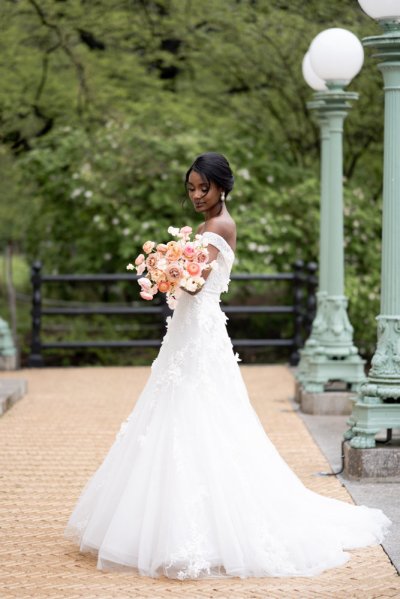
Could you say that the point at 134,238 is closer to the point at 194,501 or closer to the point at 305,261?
the point at 305,261

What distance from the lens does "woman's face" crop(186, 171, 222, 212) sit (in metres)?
6.69

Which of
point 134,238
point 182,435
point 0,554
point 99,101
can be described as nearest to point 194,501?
point 182,435

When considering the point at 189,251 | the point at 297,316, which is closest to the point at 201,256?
the point at 189,251

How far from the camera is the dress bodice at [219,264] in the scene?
22.0 feet

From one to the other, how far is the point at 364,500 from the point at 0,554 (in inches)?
95.6

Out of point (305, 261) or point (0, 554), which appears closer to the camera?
point (0, 554)

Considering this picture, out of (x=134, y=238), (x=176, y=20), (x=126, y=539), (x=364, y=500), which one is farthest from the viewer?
(x=176, y=20)

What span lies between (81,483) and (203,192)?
2942mm

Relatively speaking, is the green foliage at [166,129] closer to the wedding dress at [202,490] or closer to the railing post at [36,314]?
the railing post at [36,314]

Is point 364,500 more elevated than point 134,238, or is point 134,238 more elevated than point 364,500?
point 134,238

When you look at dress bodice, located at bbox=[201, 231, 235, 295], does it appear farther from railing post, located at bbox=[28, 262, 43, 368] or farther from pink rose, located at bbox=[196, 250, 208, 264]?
railing post, located at bbox=[28, 262, 43, 368]

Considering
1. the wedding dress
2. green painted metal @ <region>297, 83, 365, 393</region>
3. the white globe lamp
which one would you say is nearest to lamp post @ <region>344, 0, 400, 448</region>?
the wedding dress

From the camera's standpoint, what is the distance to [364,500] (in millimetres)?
8047

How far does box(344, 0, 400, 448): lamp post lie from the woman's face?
96.5 inches
